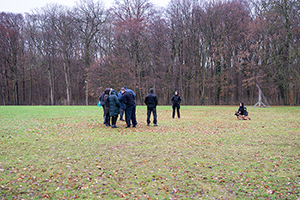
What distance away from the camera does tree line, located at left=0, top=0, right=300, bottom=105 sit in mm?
39469

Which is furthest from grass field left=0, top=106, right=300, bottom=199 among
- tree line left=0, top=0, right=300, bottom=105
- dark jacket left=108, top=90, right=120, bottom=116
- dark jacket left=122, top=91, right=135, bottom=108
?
tree line left=0, top=0, right=300, bottom=105

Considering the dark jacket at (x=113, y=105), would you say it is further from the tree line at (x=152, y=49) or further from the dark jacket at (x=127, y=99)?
the tree line at (x=152, y=49)

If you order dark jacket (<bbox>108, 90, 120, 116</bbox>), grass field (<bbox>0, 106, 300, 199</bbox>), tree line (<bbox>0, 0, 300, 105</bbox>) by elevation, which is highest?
tree line (<bbox>0, 0, 300, 105</bbox>)

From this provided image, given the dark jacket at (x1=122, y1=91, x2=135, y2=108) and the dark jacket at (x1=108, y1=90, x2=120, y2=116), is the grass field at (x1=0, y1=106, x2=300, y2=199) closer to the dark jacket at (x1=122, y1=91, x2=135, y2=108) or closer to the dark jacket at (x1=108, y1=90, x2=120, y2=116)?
the dark jacket at (x1=108, y1=90, x2=120, y2=116)

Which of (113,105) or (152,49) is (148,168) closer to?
(113,105)

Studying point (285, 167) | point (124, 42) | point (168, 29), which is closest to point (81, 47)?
point (124, 42)

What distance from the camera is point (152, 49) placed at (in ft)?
142

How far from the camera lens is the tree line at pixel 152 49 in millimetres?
39469

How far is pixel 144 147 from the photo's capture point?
8062mm

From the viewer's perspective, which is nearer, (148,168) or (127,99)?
(148,168)

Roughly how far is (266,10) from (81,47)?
33.3 metres

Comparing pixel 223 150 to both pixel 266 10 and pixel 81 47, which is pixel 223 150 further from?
pixel 81 47

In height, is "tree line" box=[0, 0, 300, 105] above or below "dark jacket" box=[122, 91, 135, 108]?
above

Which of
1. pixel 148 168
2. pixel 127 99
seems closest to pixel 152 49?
pixel 127 99
